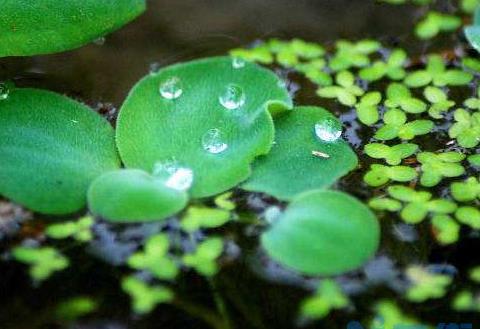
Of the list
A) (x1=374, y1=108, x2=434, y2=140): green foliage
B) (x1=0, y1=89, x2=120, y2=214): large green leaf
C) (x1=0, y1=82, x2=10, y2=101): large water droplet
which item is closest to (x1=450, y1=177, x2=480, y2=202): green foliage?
(x1=374, y1=108, x2=434, y2=140): green foliage

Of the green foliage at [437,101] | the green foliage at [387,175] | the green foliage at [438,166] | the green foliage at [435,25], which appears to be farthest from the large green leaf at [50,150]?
the green foliage at [435,25]

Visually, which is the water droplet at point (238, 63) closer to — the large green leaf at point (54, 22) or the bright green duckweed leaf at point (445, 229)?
the large green leaf at point (54, 22)

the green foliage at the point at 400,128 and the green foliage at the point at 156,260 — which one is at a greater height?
the green foliage at the point at 400,128

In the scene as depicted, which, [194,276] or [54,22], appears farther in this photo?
[54,22]

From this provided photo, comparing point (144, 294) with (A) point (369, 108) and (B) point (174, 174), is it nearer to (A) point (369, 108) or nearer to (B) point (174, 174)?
(B) point (174, 174)

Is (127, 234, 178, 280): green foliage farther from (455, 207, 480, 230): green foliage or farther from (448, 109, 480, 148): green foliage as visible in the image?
(448, 109, 480, 148): green foliage

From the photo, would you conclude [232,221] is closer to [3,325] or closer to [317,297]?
[317,297]

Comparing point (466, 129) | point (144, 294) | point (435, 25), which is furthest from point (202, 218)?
point (435, 25)
